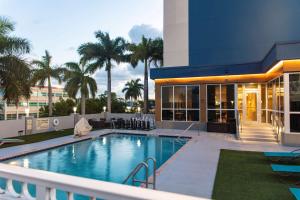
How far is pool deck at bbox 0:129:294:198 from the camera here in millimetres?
6438

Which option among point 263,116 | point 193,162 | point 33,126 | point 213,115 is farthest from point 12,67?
point 263,116

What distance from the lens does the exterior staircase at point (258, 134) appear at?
13.8m

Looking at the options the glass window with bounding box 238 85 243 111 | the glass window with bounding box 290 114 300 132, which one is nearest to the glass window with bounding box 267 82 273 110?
the glass window with bounding box 238 85 243 111

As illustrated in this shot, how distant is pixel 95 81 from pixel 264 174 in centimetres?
2030

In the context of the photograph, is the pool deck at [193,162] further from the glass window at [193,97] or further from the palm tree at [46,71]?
the palm tree at [46,71]

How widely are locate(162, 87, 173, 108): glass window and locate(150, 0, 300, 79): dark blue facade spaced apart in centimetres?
119

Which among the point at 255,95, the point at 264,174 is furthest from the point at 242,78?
the point at 264,174

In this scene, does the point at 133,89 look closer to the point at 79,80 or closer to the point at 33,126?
the point at 79,80

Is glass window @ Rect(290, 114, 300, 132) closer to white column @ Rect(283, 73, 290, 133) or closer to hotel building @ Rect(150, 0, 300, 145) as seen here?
white column @ Rect(283, 73, 290, 133)

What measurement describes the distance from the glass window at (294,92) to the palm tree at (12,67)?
15.2 metres

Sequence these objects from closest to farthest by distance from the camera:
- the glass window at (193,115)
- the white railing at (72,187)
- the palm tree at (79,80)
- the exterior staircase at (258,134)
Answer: the white railing at (72,187), the exterior staircase at (258,134), the glass window at (193,115), the palm tree at (79,80)

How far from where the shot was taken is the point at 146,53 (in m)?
25.3

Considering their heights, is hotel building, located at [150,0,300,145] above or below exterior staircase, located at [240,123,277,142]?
above

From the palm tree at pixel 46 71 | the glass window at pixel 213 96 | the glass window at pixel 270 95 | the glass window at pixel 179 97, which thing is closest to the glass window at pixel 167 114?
the glass window at pixel 179 97
